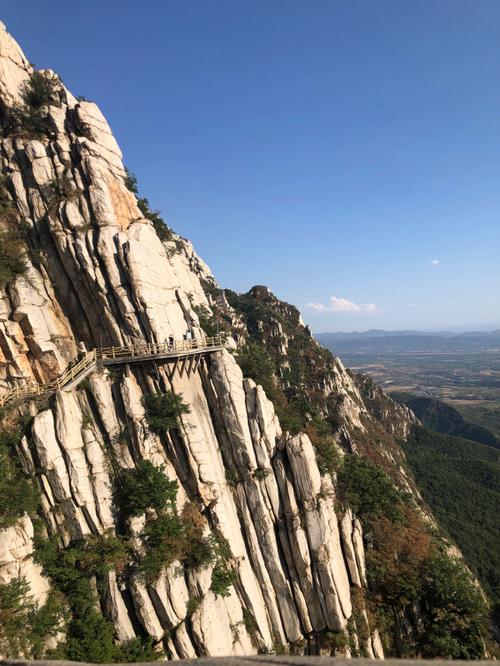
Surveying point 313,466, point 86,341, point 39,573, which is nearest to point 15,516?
point 39,573

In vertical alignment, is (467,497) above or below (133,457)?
below

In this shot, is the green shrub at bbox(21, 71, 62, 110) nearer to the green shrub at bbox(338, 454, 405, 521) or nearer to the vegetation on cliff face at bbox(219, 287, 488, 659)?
the vegetation on cliff face at bbox(219, 287, 488, 659)

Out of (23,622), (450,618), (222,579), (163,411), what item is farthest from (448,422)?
(23,622)

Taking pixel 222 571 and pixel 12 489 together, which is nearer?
pixel 12 489

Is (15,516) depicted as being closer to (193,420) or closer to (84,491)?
(84,491)

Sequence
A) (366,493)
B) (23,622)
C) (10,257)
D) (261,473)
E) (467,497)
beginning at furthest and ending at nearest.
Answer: (467,497) < (366,493) < (10,257) < (261,473) < (23,622)

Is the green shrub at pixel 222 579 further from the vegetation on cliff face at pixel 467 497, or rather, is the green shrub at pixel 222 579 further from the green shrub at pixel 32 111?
the green shrub at pixel 32 111

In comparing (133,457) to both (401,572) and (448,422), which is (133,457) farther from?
(448,422)
